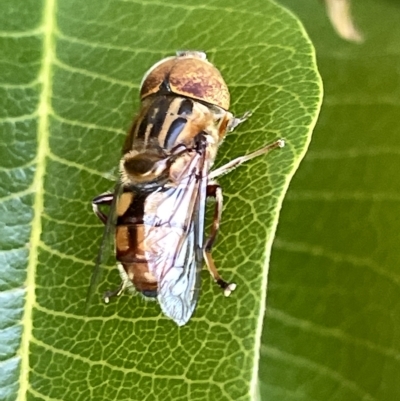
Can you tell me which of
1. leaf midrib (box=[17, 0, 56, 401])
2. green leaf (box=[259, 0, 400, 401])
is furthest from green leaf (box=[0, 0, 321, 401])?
green leaf (box=[259, 0, 400, 401])

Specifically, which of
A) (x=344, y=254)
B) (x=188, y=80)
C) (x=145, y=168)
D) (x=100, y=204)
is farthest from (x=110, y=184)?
→ (x=344, y=254)

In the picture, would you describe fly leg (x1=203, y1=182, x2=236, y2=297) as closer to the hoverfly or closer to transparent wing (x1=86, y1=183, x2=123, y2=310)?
the hoverfly

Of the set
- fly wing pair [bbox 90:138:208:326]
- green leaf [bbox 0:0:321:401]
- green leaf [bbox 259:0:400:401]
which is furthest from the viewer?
green leaf [bbox 259:0:400:401]

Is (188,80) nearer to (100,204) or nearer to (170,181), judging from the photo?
(170,181)

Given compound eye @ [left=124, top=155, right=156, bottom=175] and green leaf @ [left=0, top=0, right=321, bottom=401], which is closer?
green leaf @ [left=0, top=0, right=321, bottom=401]

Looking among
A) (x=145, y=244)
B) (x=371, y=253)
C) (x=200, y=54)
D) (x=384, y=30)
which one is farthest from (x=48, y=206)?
(x=384, y=30)

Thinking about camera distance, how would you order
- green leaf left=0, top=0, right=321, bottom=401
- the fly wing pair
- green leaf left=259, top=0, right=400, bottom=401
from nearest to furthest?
green leaf left=0, top=0, right=321, bottom=401
the fly wing pair
green leaf left=259, top=0, right=400, bottom=401

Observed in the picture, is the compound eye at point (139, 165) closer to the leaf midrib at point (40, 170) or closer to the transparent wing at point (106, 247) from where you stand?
the transparent wing at point (106, 247)
